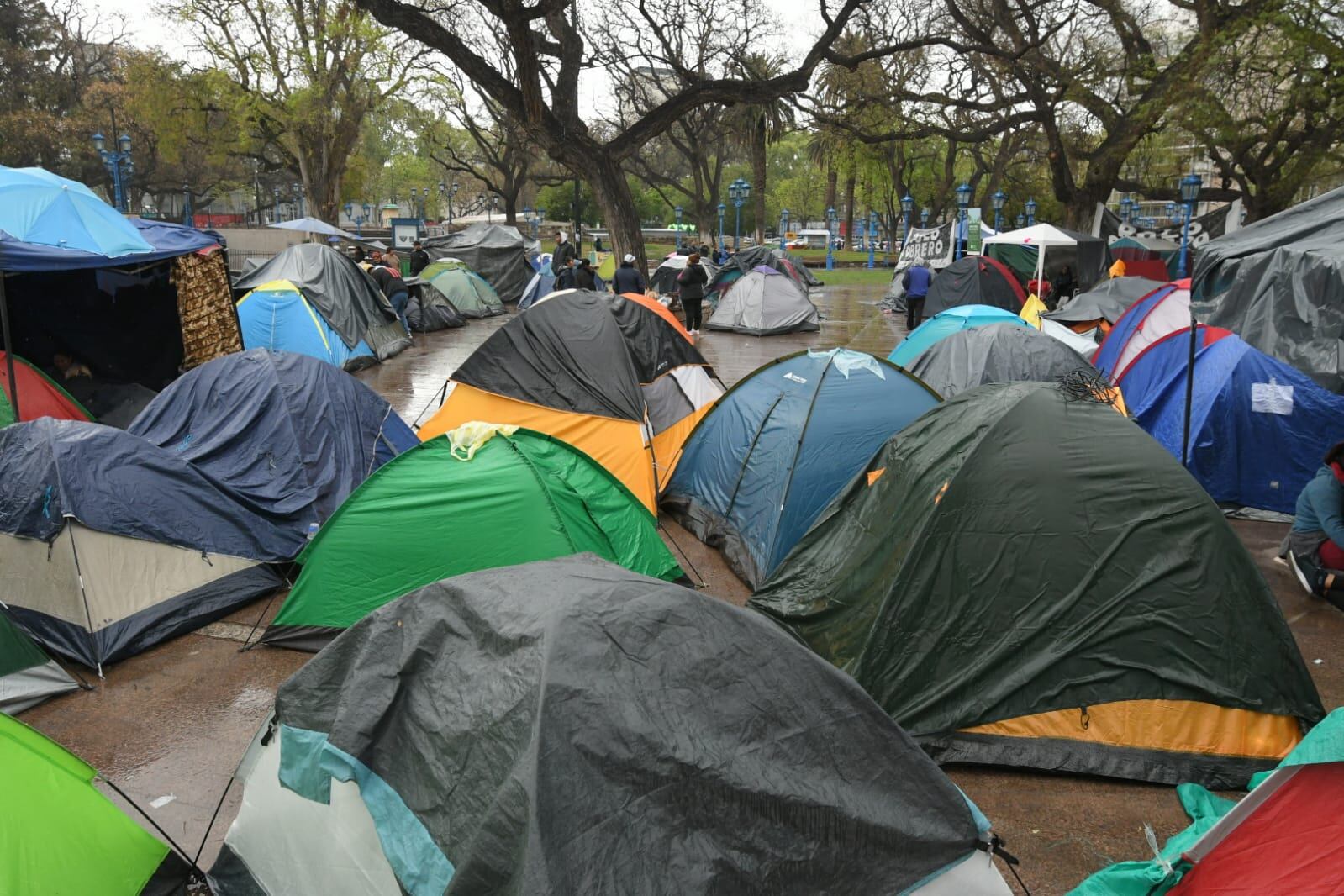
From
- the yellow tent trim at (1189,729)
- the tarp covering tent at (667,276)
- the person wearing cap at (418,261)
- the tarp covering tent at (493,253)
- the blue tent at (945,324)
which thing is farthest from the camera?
the tarp covering tent at (493,253)

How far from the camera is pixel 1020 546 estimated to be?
4527mm

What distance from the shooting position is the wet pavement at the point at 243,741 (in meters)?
3.98

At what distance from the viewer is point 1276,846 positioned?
3.06 meters

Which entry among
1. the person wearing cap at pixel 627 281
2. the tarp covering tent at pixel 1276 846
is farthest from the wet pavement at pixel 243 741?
the person wearing cap at pixel 627 281

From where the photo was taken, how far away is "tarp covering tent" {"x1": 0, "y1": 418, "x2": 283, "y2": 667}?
5.44 metres

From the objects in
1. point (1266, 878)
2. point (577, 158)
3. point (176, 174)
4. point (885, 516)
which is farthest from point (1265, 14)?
point (176, 174)

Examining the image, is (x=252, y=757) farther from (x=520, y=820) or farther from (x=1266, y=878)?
(x=1266, y=878)

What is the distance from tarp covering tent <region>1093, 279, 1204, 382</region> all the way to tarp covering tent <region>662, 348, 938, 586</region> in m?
4.16

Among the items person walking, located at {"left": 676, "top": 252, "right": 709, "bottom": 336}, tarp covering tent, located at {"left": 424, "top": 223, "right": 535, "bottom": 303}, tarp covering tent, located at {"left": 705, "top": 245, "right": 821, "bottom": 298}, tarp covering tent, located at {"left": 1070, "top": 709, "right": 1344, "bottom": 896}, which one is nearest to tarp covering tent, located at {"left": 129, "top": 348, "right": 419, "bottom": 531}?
tarp covering tent, located at {"left": 1070, "top": 709, "right": 1344, "bottom": 896}

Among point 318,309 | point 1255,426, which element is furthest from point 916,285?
point 318,309

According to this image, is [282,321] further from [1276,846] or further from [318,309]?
[1276,846]

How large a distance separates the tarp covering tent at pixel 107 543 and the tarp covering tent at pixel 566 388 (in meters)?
2.49

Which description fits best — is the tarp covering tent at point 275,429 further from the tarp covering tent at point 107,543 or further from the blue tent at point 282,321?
the blue tent at point 282,321

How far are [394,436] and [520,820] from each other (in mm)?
6013
